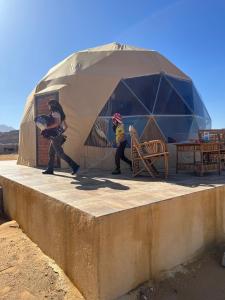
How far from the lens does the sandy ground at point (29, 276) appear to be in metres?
3.28

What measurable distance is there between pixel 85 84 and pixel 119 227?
20.9ft

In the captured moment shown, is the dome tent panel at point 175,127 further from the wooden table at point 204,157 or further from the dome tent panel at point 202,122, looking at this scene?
the wooden table at point 204,157

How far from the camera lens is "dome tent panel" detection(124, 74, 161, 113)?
8.52 metres

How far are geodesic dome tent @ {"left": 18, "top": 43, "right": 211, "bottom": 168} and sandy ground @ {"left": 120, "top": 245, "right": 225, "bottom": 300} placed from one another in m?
4.70

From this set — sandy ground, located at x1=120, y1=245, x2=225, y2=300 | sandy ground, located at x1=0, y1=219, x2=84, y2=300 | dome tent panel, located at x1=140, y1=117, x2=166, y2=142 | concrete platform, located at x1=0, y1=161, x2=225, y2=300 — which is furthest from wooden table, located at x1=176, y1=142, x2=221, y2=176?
sandy ground, located at x1=0, y1=219, x2=84, y2=300

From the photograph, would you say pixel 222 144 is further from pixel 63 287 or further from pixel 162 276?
pixel 63 287

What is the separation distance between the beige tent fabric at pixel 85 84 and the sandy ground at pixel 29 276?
427 centimetres

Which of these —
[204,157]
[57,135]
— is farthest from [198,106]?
[57,135]

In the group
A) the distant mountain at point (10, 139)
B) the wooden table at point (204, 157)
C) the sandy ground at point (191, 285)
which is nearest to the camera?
the sandy ground at point (191, 285)

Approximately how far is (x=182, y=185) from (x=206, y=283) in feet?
5.41

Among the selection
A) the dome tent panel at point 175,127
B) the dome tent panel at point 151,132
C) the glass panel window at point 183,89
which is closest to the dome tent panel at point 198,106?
the glass panel window at point 183,89

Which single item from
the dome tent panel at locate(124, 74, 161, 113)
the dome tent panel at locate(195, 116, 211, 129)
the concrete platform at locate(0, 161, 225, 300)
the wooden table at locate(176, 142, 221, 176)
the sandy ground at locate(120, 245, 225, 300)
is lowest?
the sandy ground at locate(120, 245, 225, 300)

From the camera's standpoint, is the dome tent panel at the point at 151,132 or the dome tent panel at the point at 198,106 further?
the dome tent panel at the point at 198,106

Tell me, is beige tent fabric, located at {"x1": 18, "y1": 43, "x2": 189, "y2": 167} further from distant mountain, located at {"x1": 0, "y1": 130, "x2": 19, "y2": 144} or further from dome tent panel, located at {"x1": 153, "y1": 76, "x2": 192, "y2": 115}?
distant mountain, located at {"x1": 0, "y1": 130, "x2": 19, "y2": 144}
